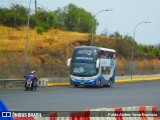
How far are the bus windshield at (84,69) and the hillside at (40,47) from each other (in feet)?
23.1

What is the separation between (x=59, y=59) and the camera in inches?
2591

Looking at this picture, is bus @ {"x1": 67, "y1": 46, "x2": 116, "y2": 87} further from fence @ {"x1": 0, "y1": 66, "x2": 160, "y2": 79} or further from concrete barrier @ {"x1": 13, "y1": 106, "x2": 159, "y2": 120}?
concrete barrier @ {"x1": 13, "y1": 106, "x2": 159, "y2": 120}

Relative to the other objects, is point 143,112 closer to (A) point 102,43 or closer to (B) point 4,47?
(B) point 4,47

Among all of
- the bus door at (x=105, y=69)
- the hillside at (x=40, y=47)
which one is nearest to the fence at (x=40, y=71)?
the hillside at (x=40, y=47)

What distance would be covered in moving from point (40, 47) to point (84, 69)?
71.6ft

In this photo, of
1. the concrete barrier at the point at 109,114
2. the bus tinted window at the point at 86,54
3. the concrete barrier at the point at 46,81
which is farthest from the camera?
the bus tinted window at the point at 86,54

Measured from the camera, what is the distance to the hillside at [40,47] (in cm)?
5609

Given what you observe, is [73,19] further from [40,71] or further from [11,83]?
[11,83]

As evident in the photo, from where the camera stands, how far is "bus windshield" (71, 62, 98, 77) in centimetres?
4359

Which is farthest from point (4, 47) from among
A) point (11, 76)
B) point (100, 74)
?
point (100, 74)

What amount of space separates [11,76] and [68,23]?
2616 inches

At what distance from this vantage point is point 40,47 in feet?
212

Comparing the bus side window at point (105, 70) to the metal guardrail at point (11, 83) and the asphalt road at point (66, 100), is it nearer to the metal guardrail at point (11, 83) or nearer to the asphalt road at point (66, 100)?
the metal guardrail at point (11, 83)

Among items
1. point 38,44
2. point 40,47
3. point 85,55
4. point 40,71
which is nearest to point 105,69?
point 85,55
